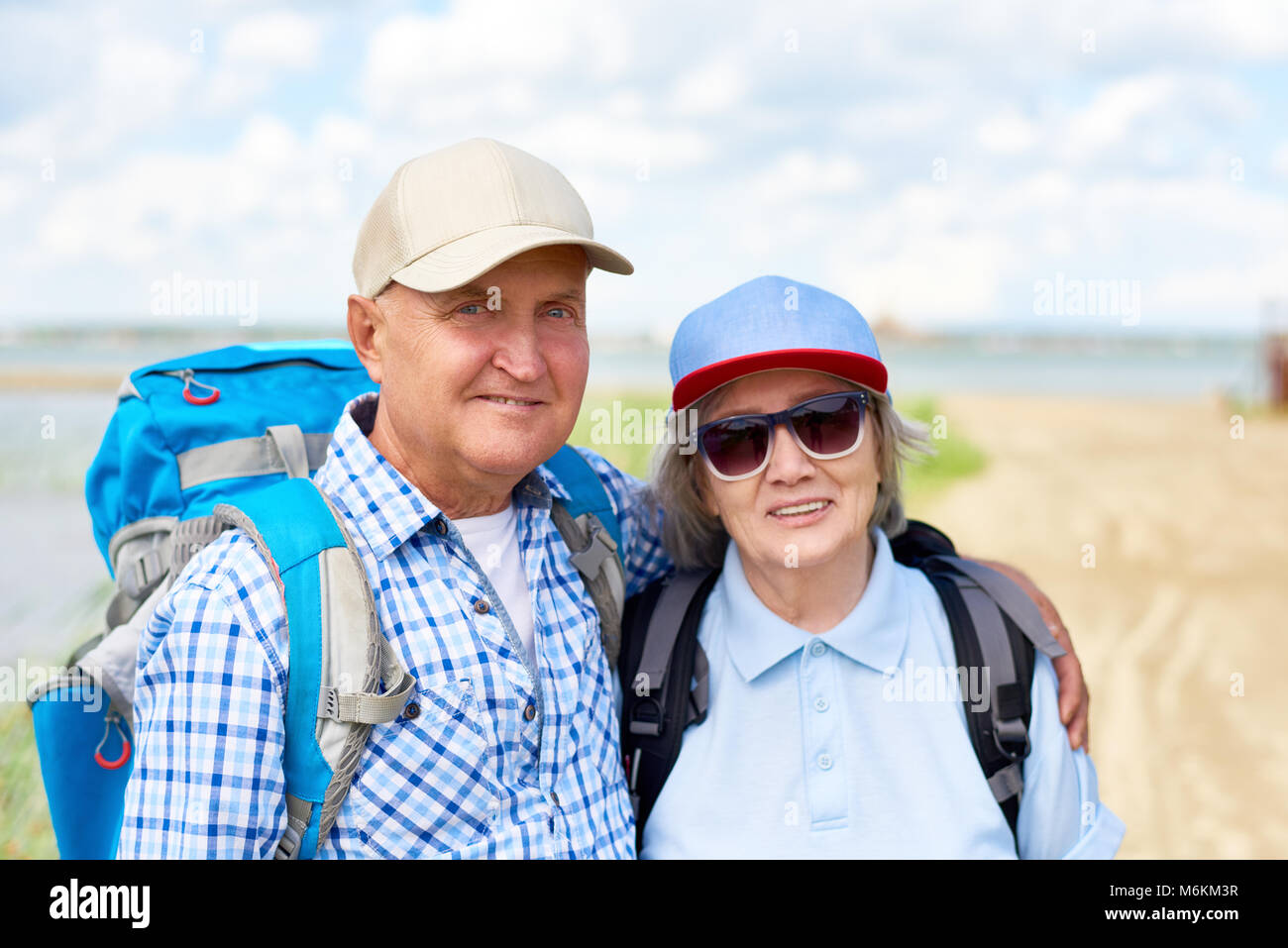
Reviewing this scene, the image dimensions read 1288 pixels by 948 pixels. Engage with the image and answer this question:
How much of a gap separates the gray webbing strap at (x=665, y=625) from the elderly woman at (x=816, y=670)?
1 cm

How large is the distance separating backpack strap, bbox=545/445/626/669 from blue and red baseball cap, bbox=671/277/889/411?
12.9 inches

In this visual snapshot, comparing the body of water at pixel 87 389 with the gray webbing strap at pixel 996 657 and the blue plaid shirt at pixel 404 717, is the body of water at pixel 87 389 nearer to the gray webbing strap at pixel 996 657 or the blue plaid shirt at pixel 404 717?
the gray webbing strap at pixel 996 657

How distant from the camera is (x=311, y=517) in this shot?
194 cm

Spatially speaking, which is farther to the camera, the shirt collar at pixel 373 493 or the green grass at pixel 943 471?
the green grass at pixel 943 471

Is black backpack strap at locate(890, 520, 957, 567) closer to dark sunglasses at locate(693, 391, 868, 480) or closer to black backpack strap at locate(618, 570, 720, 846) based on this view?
dark sunglasses at locate(693, 391, 868, 480)

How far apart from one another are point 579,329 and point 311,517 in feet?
2.28

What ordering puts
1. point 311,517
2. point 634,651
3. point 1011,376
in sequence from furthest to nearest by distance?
1. point 1011,376
2. point 634,651
3. point 311,517

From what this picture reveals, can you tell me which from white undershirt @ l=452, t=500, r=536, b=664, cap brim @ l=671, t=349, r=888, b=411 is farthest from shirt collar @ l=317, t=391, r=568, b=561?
cap brim @ l=671, t=349, r=888, b=411

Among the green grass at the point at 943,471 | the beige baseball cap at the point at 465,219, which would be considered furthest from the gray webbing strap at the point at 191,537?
the green grass at the point at 943,471

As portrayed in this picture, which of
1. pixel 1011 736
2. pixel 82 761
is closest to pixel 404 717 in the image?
pixel 82 761

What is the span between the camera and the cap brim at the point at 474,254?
76.6 inches
